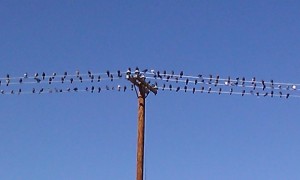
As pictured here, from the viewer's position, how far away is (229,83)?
25.5 meters

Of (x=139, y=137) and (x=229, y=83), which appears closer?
(x=139, y=137)

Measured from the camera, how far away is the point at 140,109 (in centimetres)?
2298

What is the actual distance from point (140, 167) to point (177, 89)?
5085 millimetres

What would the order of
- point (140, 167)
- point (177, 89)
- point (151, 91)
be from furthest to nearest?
point (177, 89), point (151, 91), point (140, 167)

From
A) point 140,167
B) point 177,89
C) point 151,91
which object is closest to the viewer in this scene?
point 140,167

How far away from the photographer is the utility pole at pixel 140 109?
2188 centimetres

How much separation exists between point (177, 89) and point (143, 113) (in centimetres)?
326

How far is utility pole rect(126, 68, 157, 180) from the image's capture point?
71.8 feet

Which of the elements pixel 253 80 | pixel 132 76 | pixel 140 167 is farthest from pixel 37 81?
pixel 253 80

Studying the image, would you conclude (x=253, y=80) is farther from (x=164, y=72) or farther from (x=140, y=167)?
(x=140, y=167)

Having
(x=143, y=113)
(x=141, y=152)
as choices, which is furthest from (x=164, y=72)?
(x=141, y=152)

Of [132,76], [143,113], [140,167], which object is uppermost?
[132,76]

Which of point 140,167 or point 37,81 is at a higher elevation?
point 37,81

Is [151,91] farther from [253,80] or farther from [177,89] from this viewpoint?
[253,80]
